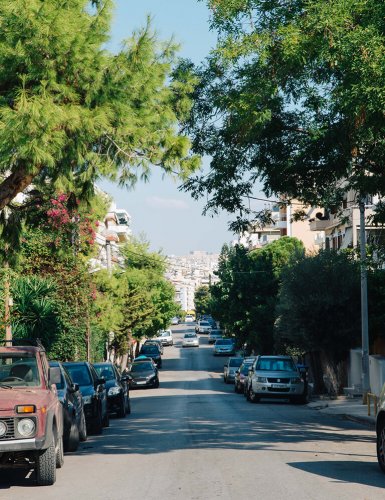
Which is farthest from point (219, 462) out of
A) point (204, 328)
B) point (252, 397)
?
point (204, 328)

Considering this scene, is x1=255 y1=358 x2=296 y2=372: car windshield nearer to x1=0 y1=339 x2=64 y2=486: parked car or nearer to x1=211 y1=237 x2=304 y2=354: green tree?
x1=0 y1=339 x2=64 y2=486: parked car

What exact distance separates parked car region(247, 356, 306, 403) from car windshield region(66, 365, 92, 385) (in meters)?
13.7

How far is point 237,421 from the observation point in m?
24.9

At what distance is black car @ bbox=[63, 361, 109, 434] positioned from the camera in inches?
865

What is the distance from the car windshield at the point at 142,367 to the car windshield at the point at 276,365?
16.4 meters

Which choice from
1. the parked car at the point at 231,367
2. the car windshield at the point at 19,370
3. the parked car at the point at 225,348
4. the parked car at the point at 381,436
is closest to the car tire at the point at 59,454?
the car windshield at the point at 19,370

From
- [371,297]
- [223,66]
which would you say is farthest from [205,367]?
[223,66]

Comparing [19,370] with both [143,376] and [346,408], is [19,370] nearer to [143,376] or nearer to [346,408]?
[346,408]

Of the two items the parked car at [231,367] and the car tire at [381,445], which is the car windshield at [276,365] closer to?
the parked car at [231,367]

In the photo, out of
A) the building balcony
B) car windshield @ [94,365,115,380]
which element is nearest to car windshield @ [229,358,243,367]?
the building balcony

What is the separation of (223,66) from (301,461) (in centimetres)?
750

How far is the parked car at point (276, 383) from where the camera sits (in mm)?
36281

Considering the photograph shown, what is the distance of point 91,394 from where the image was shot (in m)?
22.3

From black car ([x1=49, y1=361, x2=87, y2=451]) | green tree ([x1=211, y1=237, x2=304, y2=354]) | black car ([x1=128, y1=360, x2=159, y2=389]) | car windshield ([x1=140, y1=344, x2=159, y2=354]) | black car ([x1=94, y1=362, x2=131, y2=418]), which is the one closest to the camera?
black car ([x1=49, y1=361, x2=87, y2=451])
